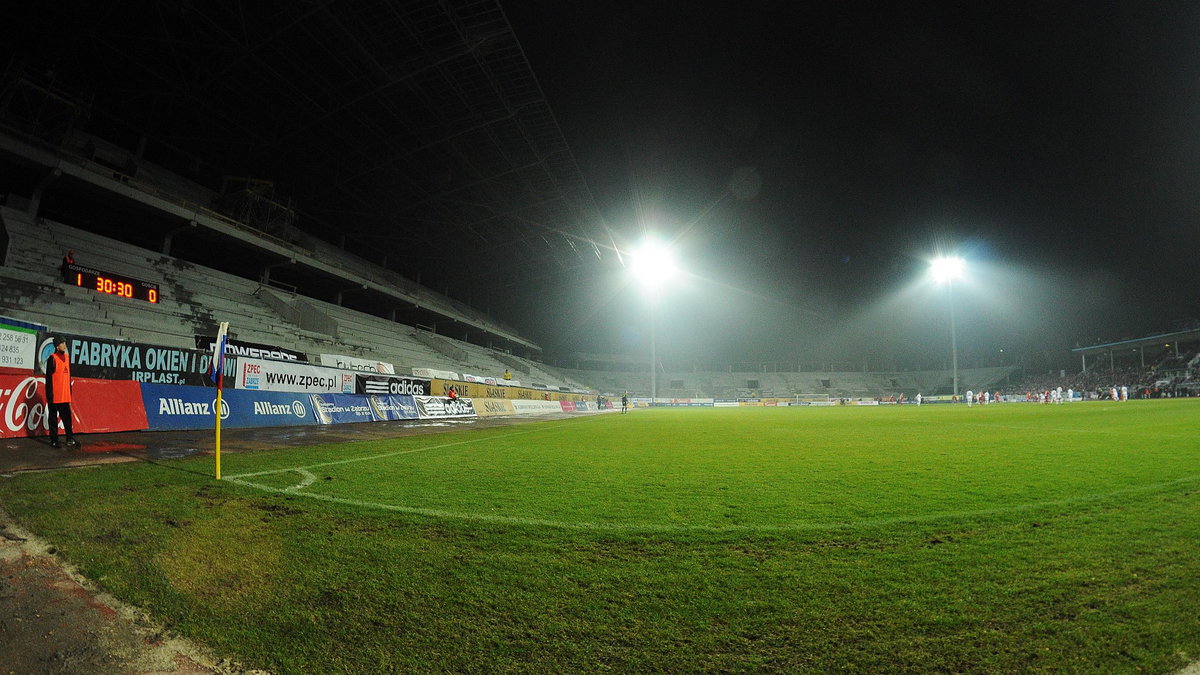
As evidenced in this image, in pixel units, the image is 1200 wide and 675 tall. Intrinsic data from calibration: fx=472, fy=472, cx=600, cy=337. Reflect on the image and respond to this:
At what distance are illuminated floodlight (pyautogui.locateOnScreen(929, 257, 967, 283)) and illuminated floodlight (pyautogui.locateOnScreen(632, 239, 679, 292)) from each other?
76.9ft

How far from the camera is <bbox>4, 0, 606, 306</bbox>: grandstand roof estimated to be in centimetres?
1639

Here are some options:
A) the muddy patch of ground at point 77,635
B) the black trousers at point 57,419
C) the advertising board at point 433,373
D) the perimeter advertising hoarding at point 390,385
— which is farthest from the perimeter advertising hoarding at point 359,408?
the muddy patch of ground at point 77,635

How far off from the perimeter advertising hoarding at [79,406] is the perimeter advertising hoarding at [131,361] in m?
0.74

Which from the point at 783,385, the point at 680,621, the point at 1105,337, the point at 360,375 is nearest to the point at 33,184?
the point at 360,375

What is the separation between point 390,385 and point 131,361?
7.83 metres

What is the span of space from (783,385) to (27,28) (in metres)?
69.8

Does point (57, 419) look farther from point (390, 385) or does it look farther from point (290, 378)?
point (390, 385)

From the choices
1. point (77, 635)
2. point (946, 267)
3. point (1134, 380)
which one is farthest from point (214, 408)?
point (1134, 380)

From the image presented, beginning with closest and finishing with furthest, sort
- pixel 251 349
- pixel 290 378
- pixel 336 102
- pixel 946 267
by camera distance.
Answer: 1. pixel 290 378
2. pixel 251 349
3. pixel 336 102
4. pixel 946 267

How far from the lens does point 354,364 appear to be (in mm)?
22672

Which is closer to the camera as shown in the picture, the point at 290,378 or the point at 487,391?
the point at 290,378

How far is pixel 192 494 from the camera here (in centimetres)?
430

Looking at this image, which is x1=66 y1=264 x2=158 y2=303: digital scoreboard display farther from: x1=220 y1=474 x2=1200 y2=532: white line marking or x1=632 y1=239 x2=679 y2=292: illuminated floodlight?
x1=632 y1=239 x2=679 y2=292: illuminated floodlight

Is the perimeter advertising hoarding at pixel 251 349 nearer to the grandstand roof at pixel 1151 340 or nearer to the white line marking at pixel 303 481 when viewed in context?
the white line marking at pixel 303 481
